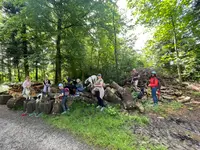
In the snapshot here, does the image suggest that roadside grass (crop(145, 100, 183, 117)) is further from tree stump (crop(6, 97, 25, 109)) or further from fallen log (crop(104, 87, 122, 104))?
tree stump (crop(6, 97, 25, 109))

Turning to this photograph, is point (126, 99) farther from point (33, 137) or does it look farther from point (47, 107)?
point (33, 137)

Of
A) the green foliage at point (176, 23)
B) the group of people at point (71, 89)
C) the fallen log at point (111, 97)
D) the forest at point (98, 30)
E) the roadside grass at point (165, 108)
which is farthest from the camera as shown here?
the green foliage at point (176, 23)

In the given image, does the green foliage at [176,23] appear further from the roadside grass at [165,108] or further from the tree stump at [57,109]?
the tree stump at [57,109]

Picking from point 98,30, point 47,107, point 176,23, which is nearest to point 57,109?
point 47,107

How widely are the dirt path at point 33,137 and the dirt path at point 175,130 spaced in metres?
2.06

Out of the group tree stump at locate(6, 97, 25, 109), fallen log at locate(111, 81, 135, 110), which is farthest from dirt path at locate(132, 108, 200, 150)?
tree stump at locate(6, 97, 25, 109)

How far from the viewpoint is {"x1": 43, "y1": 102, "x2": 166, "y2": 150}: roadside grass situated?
11.2 feet

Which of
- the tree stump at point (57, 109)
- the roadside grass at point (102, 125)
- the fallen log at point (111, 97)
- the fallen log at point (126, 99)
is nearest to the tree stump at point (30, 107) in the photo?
the roadside grass at point (102, 125)

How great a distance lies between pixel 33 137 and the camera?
390cm

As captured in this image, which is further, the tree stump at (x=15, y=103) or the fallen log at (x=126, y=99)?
the tree stump at (x=15, y=103)

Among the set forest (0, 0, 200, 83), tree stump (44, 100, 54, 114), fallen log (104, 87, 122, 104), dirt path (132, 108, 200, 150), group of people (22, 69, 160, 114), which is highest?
forest (0, 0, 200, 83)

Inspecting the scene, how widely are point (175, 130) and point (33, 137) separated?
4679mm

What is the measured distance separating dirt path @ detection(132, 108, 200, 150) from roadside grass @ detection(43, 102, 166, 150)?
33cm

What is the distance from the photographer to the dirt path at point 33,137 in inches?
134
